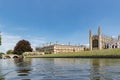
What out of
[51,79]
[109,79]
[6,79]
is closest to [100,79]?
[109,79]

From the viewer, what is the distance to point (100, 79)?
1756 cm

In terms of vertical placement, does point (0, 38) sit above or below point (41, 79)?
above

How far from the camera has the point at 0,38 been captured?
88.6 meters

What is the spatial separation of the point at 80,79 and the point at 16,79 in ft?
15.2

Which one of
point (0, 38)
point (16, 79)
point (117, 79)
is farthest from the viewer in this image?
point (0, 38)

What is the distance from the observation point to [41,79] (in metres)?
18.3

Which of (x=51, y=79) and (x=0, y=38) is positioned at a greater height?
(x=0, y=38)

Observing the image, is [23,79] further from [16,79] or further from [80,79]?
[80,79]

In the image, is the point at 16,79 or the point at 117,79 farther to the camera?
the point at 16,79

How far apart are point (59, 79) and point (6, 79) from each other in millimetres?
3954

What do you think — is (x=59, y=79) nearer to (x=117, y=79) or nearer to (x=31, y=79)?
(x=31, y=79)

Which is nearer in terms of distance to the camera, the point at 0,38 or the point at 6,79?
the point at 6,79

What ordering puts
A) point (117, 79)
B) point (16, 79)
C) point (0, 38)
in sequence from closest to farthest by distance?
point (117, 79) → point (16, 79) → point (0, 38)

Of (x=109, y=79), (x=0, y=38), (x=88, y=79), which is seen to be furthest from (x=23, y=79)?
(x=0, y=38)
